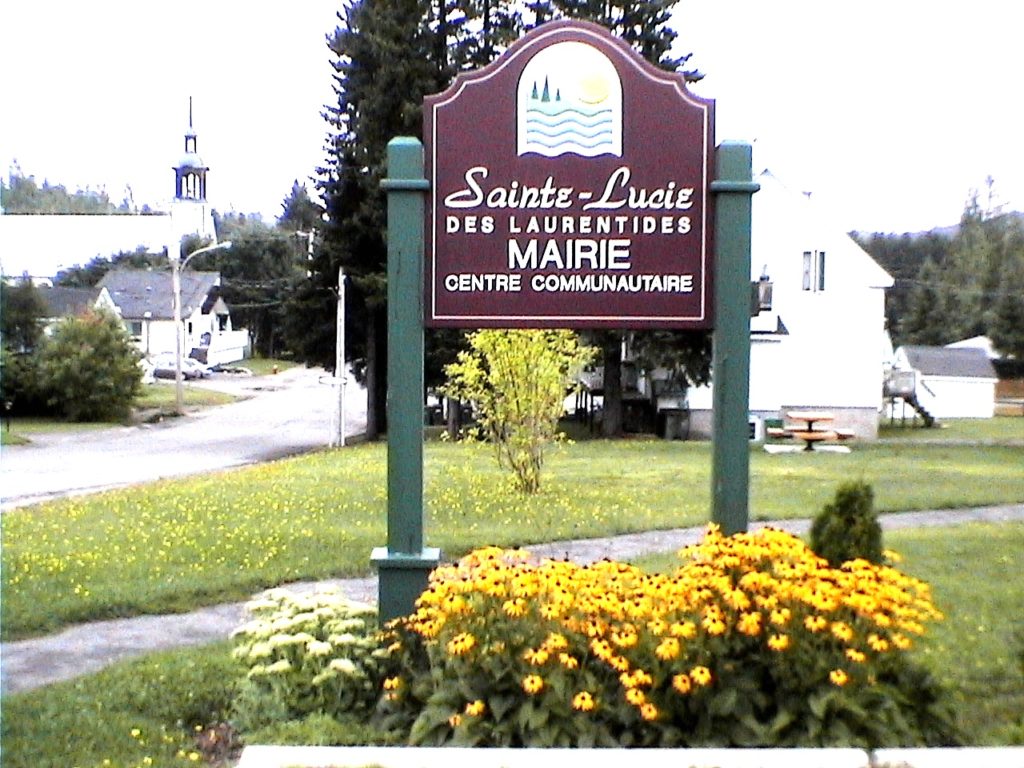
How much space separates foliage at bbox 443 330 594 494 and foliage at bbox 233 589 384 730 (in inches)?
398

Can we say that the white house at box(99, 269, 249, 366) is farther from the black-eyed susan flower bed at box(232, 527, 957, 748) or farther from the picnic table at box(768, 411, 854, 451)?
the black-eyed susan flower bed at box(232, 527, 957, 748)

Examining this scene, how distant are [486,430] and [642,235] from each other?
11.0 metres

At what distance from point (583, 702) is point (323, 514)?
9.99m

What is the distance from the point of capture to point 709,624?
5254mm

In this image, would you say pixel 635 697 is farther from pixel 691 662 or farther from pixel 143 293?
pixel 143 293

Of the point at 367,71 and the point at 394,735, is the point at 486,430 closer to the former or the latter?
the point at 394,735

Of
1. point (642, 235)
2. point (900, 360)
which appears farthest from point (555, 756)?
point (900, 360)

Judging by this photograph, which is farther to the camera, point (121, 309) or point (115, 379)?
point (121, 309)

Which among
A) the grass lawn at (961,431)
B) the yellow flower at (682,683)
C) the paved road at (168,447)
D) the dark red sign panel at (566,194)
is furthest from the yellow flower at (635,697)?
the grass lawn at (961,431)

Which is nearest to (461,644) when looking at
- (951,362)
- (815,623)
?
(815,623)

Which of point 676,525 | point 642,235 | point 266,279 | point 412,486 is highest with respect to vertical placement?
point 266,279

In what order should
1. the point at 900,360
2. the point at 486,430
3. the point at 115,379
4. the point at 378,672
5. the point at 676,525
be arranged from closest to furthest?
the point at 378,672
the point at 676,525
the point at 486,430
the point at 115,379
the point at 900,360

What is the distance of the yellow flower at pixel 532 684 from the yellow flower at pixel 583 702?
158mm

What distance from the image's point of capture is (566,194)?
6730mm
